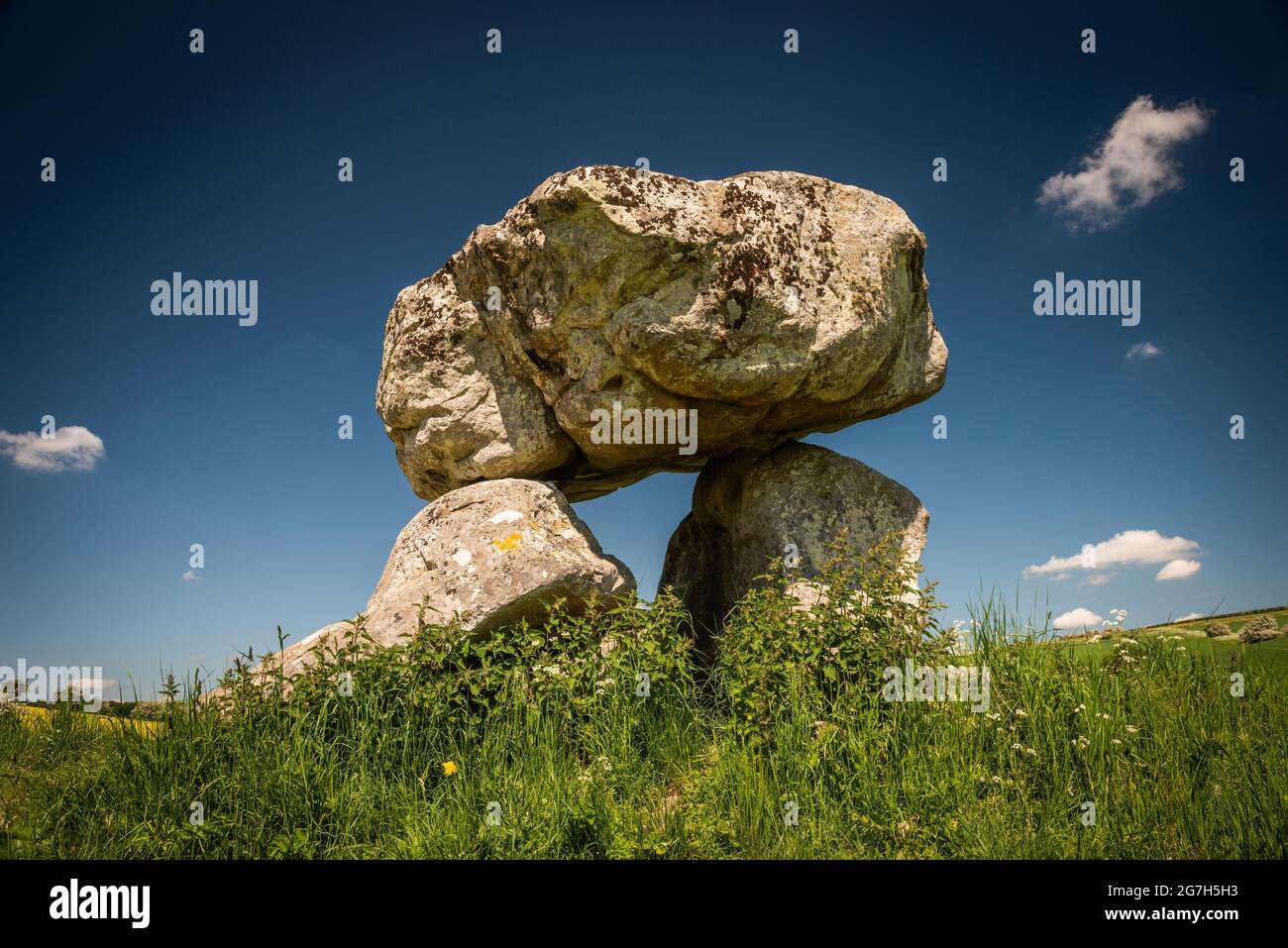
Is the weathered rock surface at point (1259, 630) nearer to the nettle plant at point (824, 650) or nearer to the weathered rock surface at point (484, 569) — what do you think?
the nettle plant at point (824, 650)

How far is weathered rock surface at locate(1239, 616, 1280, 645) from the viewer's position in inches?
262

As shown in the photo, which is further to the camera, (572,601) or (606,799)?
(572,601)

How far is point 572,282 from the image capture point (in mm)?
6797

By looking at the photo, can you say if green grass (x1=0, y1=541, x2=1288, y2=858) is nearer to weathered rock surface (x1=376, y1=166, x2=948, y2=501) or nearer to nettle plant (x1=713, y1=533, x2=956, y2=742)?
nettle plant (x1=713, y1=533, x2=956, y2=742)

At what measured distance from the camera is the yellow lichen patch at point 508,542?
627cm

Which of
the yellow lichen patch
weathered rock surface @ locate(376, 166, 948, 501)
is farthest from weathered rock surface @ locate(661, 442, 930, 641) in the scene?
the yellow lichen patch

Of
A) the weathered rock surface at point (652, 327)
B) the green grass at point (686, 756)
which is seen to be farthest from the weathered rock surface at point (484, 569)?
the weathered rock surface at point (652, 327)

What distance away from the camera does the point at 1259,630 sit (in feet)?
22.1

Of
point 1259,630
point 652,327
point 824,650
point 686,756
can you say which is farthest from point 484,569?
point 1259,630

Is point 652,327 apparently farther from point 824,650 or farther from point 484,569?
point 824,650

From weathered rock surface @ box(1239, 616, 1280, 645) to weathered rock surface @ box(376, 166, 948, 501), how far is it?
360 cm
